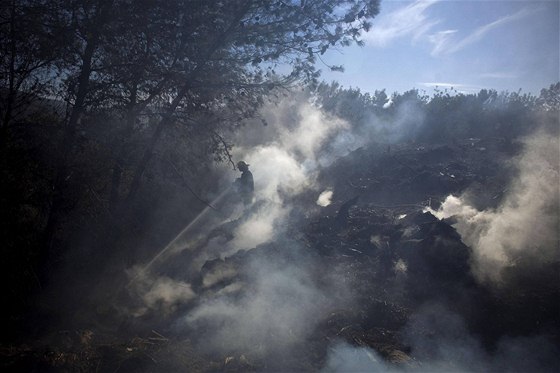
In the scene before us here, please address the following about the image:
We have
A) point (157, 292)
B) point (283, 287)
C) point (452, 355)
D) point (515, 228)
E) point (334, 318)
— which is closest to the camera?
point (452, 355)

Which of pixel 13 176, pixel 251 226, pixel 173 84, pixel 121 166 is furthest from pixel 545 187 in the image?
pixel 13 176

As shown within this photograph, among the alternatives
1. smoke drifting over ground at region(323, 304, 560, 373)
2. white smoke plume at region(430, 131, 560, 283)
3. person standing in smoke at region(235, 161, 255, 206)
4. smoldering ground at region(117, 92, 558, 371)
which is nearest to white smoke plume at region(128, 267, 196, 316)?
smoldering ground at region(117, 92, 558, 371)

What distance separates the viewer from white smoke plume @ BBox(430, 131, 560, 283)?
23.8ft

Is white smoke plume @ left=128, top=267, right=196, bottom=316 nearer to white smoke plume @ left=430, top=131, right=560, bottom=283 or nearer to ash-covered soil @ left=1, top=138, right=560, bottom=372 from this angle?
ash-covered soil @ left=1, top=138, right=560, bottom=372

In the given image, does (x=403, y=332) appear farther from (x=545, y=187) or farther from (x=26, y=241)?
(x=545, y=187)

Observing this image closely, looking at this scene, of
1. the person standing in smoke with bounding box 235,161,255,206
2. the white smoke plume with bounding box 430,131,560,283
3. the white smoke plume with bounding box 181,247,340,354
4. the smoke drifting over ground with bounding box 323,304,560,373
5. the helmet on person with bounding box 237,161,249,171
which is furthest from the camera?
the person standing in smoke with bounding box 235,161,255,206

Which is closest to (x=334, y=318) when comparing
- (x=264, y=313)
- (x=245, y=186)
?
(x=264, y=313)

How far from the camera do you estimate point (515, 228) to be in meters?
8.13

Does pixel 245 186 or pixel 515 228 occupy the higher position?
pixel 245 186

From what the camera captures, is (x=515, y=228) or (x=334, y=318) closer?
(x=334, y=318)

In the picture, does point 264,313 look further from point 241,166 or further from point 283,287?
point 241,166

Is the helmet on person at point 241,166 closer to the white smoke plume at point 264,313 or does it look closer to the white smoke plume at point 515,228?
the white smoke plume at point 264,313

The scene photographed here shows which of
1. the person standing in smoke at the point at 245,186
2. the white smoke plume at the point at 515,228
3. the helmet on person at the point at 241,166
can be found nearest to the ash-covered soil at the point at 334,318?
the white smoke plume at the point at 515,228

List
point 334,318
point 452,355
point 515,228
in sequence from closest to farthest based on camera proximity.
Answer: point 452,355 → point 334,318 → point 515,228
